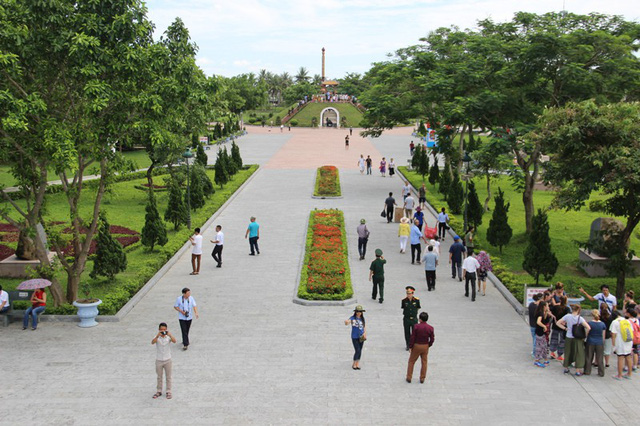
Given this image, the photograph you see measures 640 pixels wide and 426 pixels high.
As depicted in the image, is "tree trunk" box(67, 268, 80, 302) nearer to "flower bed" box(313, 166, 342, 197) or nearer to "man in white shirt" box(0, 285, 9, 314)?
"man in white shirt" box(0, 285, 9, 314)

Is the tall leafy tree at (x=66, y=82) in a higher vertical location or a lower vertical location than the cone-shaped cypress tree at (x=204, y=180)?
higher

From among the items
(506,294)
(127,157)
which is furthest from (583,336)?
(127,157)

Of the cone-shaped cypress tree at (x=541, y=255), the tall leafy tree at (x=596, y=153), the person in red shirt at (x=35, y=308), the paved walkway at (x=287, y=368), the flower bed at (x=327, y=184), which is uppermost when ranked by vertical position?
the tall leafy tree at (x=596, y=153)

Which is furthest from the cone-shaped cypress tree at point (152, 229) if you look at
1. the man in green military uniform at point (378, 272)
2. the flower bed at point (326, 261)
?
the man in green military uniform at point (378, 272)

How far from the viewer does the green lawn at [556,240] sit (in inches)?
720

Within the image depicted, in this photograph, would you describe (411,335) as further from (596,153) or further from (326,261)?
(326,261)

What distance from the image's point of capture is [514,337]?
44.8 feet

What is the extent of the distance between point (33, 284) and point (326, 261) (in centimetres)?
820

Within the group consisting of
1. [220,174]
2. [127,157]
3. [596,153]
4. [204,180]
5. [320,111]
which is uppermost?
[320,111]

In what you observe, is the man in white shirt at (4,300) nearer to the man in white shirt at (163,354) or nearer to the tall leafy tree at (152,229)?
the man in white shirt at (163,354)

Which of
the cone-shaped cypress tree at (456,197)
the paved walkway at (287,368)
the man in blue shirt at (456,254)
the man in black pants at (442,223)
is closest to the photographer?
the paved walkway at (287,368)

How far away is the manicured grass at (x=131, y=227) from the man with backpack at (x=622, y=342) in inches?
434

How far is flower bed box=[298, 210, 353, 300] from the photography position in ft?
52.8

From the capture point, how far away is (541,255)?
17047mm
